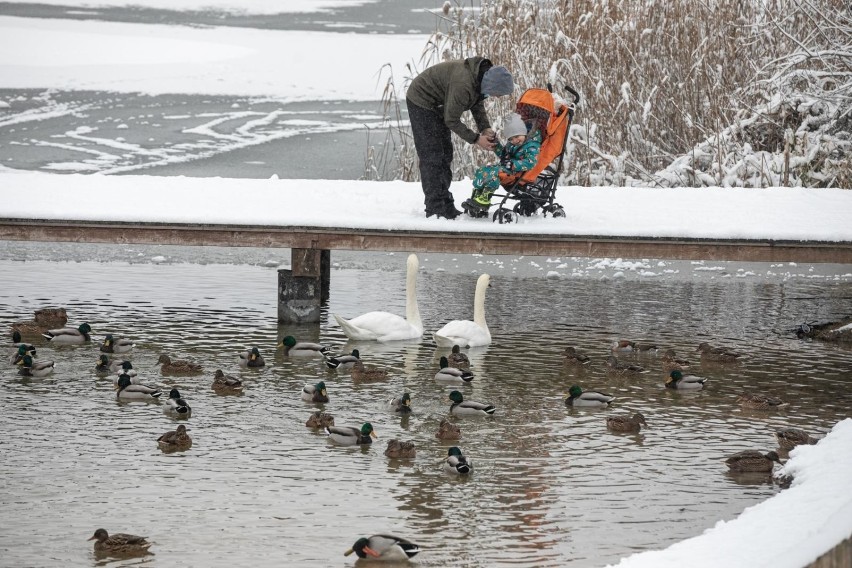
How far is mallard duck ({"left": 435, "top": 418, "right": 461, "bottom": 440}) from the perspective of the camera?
877 cm

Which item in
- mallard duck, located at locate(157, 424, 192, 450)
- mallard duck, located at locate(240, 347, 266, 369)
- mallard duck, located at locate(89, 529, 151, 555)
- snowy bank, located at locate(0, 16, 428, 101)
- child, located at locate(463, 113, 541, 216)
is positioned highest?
snowy bank, located at locate(0, 16, 428, 101)

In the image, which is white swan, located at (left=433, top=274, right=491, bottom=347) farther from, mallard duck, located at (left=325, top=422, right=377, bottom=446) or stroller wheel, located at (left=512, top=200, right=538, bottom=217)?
mallard duck, located at (left=325, top=422, right=377, bottom=446)

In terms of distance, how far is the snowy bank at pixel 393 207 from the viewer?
41.8 ft

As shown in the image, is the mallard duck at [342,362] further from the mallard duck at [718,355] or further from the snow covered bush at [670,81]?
the snow covered bush at [670,81]

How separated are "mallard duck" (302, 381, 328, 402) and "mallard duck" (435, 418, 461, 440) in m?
1.14

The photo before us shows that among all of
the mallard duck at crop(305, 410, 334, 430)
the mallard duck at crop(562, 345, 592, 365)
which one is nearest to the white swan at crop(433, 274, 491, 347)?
the mallard duck at crop(562, 345, 592, 365)

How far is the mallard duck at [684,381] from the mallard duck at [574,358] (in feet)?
2.73

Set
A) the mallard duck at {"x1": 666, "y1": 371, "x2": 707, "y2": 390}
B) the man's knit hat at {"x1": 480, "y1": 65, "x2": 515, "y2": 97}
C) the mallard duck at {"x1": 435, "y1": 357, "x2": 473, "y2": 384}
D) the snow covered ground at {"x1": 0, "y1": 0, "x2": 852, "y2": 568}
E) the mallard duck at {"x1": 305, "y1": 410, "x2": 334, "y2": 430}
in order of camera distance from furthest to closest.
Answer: the man's knit hat at {"x1": 480, "y1": 65, "x2": 515, "y2": 97}, the mallard duck at {"x1": 435, "y1": 357, "x2": 473, "y2": 384}, the mallard duck at {"x1": 666, "y1": 371, "x2": 707, "y2": 390}, the mallard duck at {"x1": 305, "y1": 410, "x2": 334, "y2": 430}, the snow covered ground at {"x1": 0, "y1": 0, "x2": 852, "y2": 568}

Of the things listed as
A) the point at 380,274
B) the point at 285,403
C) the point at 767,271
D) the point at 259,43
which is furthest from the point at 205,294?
the point at 259,43

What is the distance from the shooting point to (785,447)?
872 cm

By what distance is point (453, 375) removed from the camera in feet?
34.1

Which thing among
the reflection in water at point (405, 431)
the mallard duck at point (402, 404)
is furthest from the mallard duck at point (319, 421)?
the mallard duck at point (402, 404)

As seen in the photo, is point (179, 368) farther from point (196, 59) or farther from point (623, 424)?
point (196, 59)

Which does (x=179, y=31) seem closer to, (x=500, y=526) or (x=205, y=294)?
(x=205, y=294)
